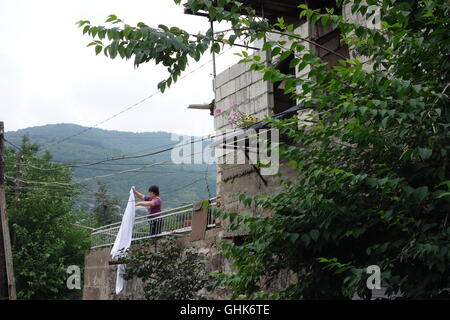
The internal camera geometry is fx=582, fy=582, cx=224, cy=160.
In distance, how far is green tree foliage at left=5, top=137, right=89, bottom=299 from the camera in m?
25.4

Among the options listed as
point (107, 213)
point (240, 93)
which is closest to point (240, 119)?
point (240, 93)

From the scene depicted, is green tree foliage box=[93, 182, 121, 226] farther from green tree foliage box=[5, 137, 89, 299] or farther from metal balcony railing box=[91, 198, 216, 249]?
metal balcony railing box=[91, 198, 216, 249]

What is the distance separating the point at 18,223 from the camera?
2761cm

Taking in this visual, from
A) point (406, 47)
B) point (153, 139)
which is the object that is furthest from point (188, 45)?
point (153, 139)

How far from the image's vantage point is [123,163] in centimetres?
7156

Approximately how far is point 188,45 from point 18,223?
2457 centimetres

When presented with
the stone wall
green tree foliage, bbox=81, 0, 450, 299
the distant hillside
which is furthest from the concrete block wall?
the distant hillside

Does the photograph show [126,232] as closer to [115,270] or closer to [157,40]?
[115,270]

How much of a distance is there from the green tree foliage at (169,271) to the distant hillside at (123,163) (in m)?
35.2

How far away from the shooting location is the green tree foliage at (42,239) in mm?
25406

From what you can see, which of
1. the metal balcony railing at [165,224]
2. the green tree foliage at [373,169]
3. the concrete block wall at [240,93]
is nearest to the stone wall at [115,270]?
the metal balcony railing at [165,224]

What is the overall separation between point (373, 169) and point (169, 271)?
4.90 meters

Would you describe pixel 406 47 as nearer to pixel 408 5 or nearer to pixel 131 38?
pixel 408 5

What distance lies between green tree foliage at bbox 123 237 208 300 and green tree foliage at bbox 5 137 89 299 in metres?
14.6
